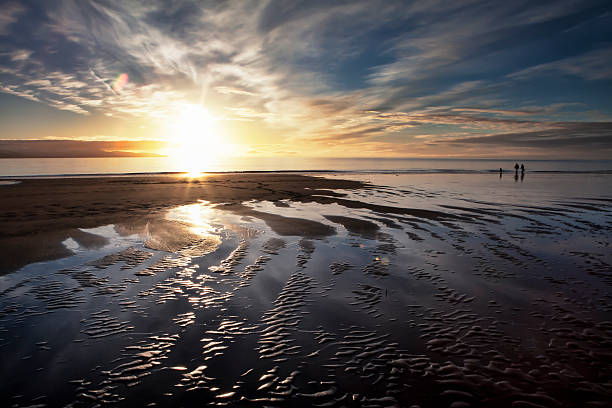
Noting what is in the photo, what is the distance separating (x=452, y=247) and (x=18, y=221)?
15384 millimetres

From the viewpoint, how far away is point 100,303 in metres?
5.49

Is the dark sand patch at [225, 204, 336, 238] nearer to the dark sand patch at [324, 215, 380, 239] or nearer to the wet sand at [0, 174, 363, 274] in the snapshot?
the wet sand at [0, 174, 363, 274]

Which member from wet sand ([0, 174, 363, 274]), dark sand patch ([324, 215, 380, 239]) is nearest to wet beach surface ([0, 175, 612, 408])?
wet sand ([0, 174, 363, 274])

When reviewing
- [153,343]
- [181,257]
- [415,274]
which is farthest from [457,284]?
[181,257]

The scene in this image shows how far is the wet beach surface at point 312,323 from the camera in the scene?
3.43 m

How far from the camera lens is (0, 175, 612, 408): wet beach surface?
343 cm

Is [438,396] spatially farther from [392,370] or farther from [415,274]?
[415,274]

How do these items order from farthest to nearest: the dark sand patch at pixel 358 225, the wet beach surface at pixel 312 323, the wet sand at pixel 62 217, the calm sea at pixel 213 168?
the calm sea at pixel 213 168
the dark sand patch at pixel 358 225
the wet sand at pixel 62 217
the wet beach surface at pixel 312 323

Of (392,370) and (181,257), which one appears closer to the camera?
(392,370)

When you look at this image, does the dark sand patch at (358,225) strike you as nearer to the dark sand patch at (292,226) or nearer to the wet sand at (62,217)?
the dark sand patch at (292,226)

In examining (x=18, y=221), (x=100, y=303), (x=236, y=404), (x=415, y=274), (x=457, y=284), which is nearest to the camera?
(x=236, y=404)

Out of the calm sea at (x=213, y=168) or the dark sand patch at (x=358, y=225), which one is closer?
the dark sand patch at (x=358, y=225)

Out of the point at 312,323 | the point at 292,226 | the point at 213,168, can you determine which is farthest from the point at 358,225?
the point at 213,168

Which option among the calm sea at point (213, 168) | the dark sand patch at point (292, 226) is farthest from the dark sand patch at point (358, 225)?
the calm sea at point (213, 168)
